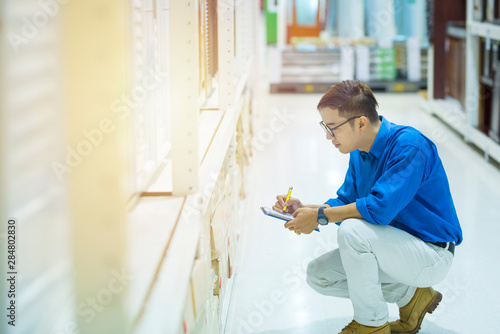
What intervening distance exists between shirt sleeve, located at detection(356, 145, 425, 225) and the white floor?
0.75m

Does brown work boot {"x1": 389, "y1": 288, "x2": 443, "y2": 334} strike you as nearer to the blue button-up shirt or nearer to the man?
the man

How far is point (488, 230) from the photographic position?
427 centimetres

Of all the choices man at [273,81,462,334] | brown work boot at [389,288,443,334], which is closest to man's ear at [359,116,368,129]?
man at [273,81,462,334]

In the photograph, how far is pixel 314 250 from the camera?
3.96 meters

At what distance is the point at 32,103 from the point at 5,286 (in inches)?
31.3

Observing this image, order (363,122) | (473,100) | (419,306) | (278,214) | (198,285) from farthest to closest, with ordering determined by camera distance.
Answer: (473,100) → (419,306) → (278,214) → (363,122) → (198,285)

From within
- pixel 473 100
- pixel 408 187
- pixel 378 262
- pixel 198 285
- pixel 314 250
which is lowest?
pixel 314 250

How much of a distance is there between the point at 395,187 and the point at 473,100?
4704 millimetres

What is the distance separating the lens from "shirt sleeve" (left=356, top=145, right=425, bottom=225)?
94.8 inches

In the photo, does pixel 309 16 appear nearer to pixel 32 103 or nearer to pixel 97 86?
pixel 32 103

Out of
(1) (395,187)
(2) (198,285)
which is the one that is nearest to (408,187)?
(1) (395,187)

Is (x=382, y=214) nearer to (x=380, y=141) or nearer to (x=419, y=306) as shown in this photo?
(x=380, y=141)

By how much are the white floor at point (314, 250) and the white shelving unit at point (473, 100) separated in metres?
0.15

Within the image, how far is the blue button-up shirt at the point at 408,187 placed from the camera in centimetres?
242
